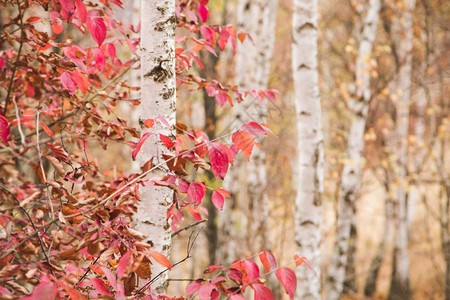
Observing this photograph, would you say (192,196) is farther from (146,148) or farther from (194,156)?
(146,148)

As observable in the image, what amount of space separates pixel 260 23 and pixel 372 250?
339 inches

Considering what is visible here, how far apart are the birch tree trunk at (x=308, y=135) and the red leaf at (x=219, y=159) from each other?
1.60 m

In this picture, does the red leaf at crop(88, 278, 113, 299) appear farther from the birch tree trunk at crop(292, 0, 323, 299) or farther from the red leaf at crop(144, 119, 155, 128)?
the birch tree trunk at crop(292, 0, 323, 299)

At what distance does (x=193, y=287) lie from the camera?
135 centimetres

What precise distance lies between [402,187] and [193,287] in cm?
650

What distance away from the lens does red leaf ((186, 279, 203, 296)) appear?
4.32 ft

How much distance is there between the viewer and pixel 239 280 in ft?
4.60

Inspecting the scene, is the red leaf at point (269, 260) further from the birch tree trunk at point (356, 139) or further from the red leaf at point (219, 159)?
the birch tree trunk at point (356, 139)

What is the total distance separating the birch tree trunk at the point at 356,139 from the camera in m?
5.07

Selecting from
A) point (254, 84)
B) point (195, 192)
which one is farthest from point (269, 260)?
point (254, 84)

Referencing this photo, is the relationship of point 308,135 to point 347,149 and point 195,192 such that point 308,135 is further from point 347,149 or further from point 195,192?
point 347,149

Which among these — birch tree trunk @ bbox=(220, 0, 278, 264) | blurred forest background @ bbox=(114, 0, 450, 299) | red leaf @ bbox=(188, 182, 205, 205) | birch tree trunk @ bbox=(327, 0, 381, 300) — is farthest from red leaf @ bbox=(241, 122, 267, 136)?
birch tree trunk @ bbox=(327, 0, 381, 300)

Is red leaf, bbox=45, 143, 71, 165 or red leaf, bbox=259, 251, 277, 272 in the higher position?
red leaf, bbox=45, 143, 71, 165

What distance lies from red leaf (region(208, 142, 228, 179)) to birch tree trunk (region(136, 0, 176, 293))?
350 millimetres
